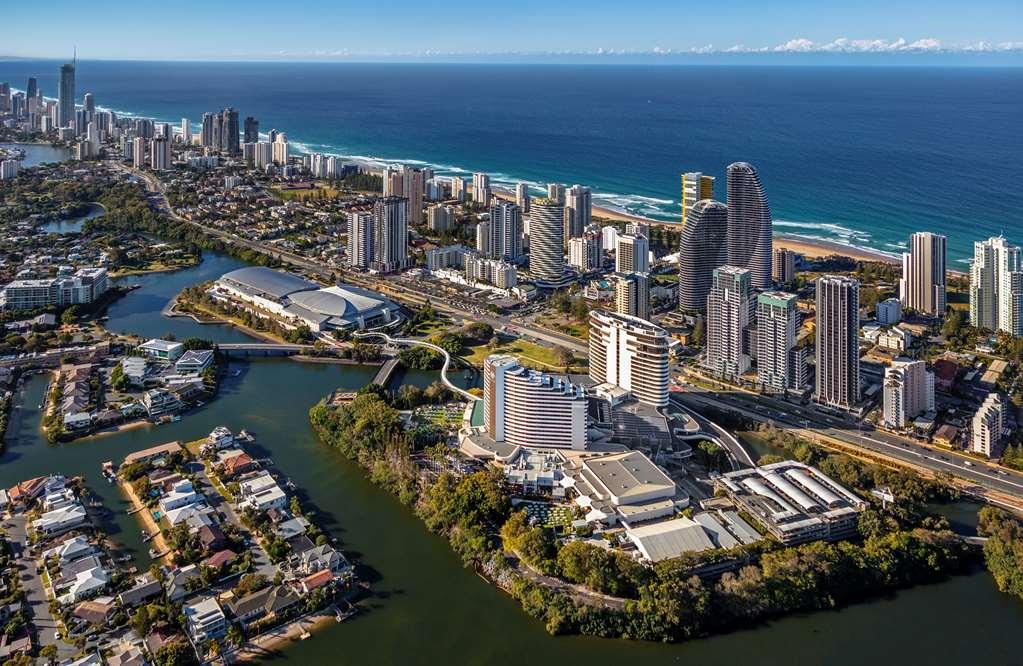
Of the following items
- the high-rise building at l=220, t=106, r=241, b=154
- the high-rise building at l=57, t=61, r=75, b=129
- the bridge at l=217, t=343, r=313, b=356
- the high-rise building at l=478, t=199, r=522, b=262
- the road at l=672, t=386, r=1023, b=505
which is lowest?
the road at l=672, t=386, r=1023, b=505

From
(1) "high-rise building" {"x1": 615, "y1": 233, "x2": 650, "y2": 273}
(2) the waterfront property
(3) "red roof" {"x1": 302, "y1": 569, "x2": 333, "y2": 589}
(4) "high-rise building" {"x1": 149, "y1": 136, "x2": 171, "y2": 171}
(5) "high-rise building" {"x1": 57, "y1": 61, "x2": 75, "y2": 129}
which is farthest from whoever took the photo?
(5) "high-rise building" {"x1": 57, "y1": 61, "x2": 75, "y2": 129}

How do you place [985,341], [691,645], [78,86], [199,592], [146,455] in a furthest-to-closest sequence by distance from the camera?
[78,86] < [985,341] < [146,455] < [199,592] < [691,645]

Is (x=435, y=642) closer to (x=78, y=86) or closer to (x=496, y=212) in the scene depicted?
(x=496, y=212)

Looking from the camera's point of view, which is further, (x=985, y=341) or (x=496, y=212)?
(x=496, y=212)

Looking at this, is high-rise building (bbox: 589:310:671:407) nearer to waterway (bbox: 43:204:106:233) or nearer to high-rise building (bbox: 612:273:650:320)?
high-rise building (bbox: 612:273:650:320)

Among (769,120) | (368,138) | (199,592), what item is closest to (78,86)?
(368,138)

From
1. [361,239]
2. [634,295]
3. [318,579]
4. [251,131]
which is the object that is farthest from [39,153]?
[318,579]

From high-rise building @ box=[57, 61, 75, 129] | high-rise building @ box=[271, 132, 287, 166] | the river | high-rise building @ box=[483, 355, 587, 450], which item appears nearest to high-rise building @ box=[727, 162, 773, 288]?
high-rise building @ box=[483, 355, 587, 450]
